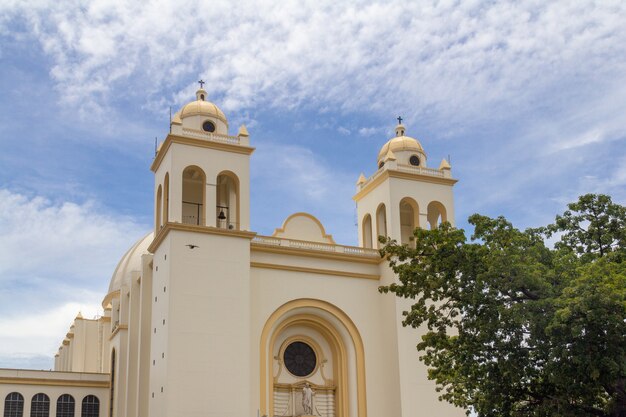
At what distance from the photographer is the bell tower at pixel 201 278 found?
970 inches

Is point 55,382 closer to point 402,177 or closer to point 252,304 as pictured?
point 252,304

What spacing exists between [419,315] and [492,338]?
200 cm

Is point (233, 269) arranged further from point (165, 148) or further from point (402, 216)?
point (402, 216)

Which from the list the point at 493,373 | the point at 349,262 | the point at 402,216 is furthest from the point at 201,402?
the point at 402,216

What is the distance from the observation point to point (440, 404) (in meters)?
27.8

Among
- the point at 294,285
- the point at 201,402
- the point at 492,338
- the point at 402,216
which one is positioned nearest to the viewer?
the point at 492,338

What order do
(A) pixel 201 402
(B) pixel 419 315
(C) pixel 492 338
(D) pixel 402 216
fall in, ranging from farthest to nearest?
(D) pixel 402 216 → (A) pixel 201 402 → (B) pixel 419 315 → (C) pixel 492 338

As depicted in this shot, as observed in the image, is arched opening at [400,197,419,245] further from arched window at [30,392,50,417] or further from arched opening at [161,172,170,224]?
arched window at [30,392,50,417]

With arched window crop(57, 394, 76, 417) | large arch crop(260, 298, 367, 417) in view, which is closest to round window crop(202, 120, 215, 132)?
large arch crop(260, 298, 367, 417)

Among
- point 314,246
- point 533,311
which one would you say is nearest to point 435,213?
point 314,246

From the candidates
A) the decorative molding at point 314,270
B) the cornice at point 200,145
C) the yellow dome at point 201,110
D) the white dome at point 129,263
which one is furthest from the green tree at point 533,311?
the white dome at point 129,263

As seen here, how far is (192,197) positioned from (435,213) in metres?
10.2

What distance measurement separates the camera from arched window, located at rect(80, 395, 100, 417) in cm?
3338

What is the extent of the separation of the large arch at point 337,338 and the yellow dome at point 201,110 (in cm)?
758
